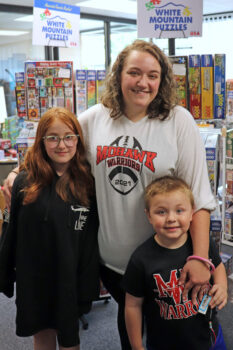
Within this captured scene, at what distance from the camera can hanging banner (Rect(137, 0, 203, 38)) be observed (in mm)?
2107

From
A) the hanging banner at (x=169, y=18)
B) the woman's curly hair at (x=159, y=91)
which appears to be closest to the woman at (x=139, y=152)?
the woman's curly hair at (x=159, y=91)

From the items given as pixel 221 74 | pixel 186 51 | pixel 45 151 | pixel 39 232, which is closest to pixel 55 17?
pixel 221 74

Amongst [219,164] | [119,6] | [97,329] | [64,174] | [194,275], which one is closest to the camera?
[194,275]

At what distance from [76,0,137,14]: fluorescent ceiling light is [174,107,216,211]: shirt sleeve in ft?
20.3

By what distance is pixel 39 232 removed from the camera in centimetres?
145

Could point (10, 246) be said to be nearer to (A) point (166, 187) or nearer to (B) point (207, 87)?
(A) point (166, 187)

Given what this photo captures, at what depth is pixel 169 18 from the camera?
212cm

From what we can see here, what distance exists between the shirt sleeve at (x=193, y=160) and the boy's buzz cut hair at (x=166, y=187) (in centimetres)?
3

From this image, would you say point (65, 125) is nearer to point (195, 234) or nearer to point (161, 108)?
point (161, 108)

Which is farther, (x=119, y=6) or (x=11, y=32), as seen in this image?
(x=119, y=6)

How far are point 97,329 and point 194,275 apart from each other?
1.33m

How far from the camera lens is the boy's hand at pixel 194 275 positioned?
1.24m

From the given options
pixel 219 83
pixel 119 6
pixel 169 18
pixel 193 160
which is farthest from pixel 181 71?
pixel 119 6

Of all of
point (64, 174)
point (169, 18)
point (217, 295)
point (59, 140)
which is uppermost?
point (169, 18)
